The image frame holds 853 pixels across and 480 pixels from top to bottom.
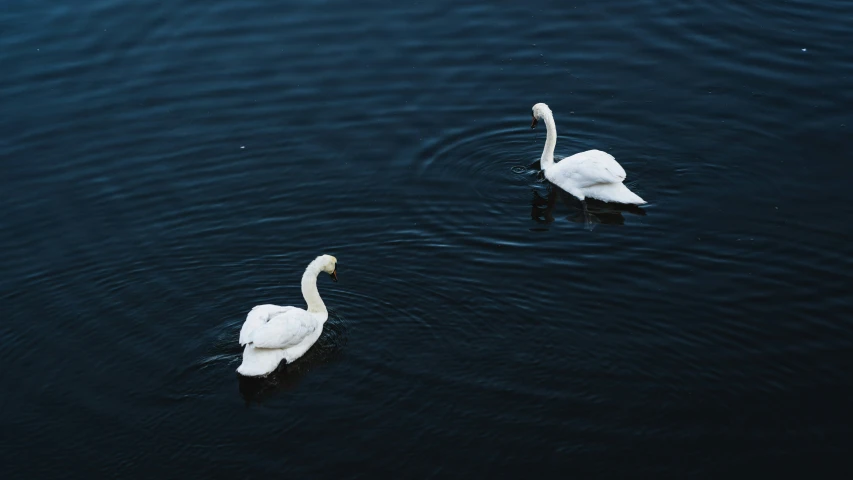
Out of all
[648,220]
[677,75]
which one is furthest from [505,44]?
[648,220]

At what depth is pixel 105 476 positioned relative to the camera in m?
18.3

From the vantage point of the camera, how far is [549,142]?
2689 cm

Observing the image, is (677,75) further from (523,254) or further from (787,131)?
(523,254)

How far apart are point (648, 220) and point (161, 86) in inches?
541

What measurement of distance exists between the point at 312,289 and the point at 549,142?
303 inches

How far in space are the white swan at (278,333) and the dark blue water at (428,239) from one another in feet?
1.09

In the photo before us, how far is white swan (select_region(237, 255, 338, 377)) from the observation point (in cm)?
2014

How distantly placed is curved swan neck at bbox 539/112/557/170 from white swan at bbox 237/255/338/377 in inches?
286

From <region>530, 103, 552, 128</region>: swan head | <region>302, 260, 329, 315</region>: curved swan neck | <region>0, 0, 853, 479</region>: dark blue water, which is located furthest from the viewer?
<region>530, 103, 552, 128</region>: swan head

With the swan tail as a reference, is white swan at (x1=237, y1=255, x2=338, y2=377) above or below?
below

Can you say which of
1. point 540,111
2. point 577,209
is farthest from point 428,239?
point 540,111

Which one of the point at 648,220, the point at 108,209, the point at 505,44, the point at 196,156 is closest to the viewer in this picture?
the point at 648,220

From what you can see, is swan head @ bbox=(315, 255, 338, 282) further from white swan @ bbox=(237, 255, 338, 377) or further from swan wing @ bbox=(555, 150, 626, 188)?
swan wing @ bbox=(555, 150, 626, 188)

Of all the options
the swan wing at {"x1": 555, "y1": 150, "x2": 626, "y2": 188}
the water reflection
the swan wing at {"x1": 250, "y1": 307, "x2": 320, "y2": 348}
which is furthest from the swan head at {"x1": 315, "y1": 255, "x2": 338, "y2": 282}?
the swan wing at {"x1": 555, "y1": 150, "x2": 626, "y2": 188}
